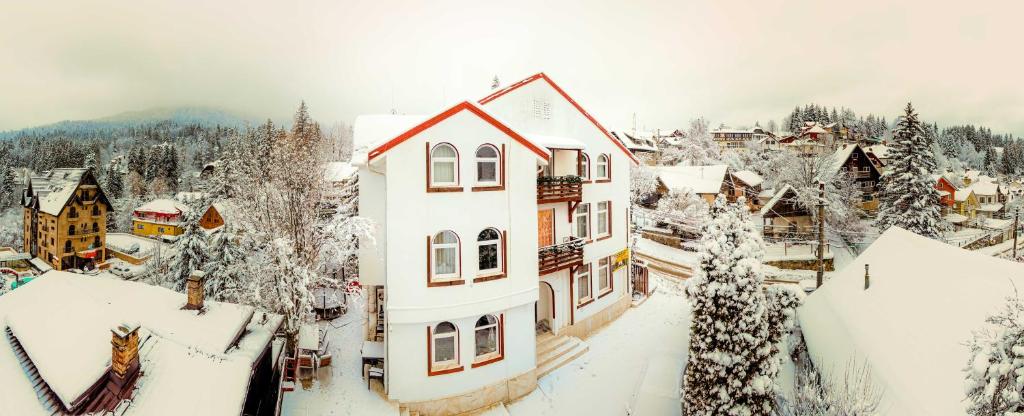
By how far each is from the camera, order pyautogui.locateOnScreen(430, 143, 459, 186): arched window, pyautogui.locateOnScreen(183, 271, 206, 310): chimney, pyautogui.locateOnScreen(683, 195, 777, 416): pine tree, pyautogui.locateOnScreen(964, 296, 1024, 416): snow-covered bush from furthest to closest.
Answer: pyautogui.locateOnScreen(430, 143, 459, 186): arched window
pyautogui.locateOnScreen(183, 271, 206, 310): chimney
pyautogui.locateOnScreen(683, 195, 777, 416): pine tree
pyautogui.locateOnScreen(964, 296, 1024, 416): snow-covered bush

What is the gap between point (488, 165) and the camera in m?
13.9

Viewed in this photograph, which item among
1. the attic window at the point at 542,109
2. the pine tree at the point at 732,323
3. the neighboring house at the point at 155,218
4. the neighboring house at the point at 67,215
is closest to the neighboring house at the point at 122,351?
the pine tree at the point at 732,323

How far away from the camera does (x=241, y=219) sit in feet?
57.5

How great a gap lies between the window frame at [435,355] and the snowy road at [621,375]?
8.13ft

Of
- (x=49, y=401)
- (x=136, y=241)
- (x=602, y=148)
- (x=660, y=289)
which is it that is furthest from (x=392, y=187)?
(x=136, y=241)

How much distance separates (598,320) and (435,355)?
9490 mm

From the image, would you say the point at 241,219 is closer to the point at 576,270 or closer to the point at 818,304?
the point at 576,270

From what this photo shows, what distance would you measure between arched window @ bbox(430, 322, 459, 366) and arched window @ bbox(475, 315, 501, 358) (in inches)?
32.8

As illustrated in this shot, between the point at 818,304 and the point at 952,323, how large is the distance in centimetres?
598

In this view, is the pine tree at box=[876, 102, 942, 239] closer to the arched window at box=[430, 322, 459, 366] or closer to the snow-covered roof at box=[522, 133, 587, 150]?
the snow-covered roof at box=[522, 133, 587, 150]

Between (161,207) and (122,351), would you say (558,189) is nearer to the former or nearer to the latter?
(122,351)

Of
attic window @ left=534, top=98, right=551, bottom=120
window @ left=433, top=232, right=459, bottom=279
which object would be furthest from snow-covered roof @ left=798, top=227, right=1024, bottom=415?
attic window @ left=534, top=98, right=551, bottom=120

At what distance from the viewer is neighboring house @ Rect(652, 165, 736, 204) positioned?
149 ft

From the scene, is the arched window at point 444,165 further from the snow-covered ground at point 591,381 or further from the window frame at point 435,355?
the snow-covered ground at point 591,381
